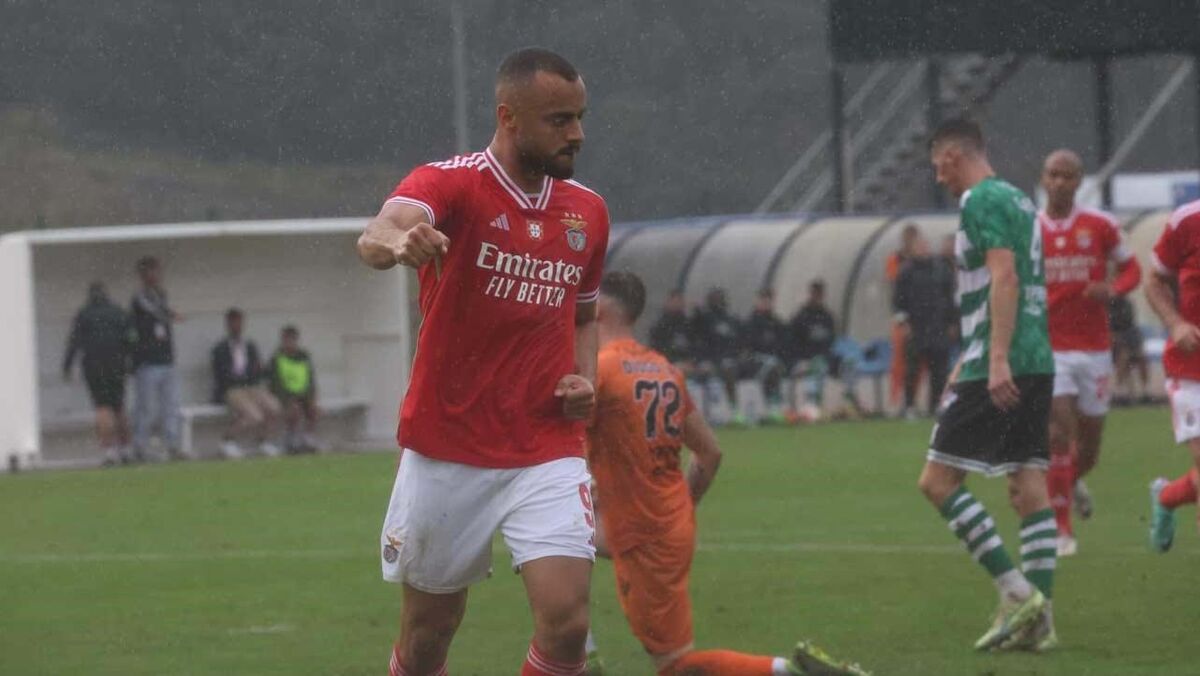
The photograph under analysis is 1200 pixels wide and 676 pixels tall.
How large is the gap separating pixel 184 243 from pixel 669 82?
1496 inches

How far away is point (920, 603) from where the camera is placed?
11.2m

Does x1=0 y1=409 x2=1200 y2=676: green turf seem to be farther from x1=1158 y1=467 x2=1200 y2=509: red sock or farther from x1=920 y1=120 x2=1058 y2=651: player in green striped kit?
x1=920 y1=120 x2=1058 y2=651: player in green striped kit

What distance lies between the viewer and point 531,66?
6.98 meters

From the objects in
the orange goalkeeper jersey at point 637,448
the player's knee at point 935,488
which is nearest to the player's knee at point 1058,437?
the player's knee at point 935,488

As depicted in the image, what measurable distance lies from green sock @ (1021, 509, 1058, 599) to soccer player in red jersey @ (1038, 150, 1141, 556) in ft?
10.8

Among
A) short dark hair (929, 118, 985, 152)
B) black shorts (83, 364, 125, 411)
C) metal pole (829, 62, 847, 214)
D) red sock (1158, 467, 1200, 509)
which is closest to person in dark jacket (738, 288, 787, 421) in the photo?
black shorts (83, 364, 125, 411)

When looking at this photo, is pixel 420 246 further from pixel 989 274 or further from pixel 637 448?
pixel 989 274

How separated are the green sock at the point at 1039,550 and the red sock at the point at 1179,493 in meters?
2.00

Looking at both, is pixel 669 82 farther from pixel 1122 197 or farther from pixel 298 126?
pixel 1122 197

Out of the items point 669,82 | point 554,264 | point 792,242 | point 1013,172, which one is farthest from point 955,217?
point 669,82

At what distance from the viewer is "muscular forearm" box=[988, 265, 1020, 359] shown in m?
9.95

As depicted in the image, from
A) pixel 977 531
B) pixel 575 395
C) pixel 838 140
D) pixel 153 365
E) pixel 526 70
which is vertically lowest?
pixel 977 531

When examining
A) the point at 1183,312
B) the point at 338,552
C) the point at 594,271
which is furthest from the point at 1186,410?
the point at 338,552

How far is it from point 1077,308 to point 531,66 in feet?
24.3
